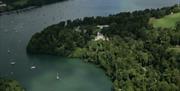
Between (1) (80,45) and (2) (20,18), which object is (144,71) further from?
(2) (20,18)

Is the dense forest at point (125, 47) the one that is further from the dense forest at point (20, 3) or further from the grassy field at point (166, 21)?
the dense forest at point (20, 3)

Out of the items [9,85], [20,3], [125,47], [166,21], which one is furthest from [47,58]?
[20,3]

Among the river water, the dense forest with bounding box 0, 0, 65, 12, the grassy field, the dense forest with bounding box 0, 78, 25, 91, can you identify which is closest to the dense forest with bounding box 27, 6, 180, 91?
the grassy field

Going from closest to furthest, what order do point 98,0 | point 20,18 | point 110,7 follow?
point 20,18, point 110,7, point 98,0

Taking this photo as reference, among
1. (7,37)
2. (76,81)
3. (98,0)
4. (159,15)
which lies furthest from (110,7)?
(76,81)

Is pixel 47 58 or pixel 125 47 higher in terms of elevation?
pixel 125 47

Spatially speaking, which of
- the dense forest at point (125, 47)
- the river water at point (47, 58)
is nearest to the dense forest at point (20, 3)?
the river water at point (47, 58)

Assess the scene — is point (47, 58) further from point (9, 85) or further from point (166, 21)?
point (166, 21)

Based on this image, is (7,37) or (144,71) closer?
(144,71)
